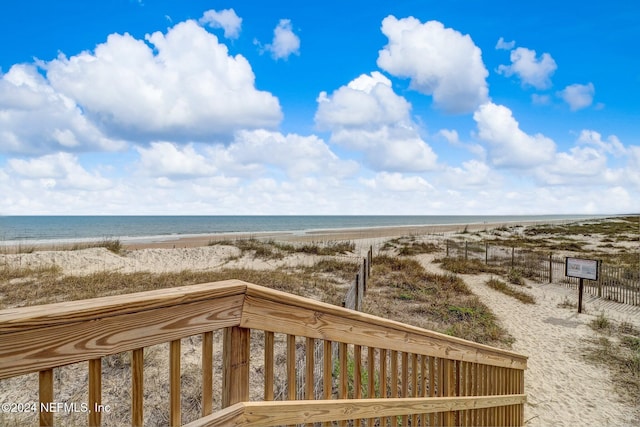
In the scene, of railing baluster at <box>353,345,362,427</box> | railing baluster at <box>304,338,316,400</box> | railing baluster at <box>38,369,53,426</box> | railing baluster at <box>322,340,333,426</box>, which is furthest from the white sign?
railing baluster at <box>38,369,53,426</box>

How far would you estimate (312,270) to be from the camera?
1482 cm

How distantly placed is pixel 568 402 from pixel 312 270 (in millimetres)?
10087

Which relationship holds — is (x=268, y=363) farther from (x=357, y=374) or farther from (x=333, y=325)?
(x=357, y=374)

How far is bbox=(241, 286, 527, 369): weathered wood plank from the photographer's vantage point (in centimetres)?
151

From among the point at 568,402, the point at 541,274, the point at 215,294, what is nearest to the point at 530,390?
the point at 568,402

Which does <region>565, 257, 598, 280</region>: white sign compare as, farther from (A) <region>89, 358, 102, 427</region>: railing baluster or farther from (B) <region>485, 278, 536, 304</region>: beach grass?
(A) <region>89, 358, 102, 427</region>: railing baluster

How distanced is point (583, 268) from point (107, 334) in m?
13.4

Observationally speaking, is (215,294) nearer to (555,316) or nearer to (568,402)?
(568,402)

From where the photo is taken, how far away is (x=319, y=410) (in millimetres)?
1830

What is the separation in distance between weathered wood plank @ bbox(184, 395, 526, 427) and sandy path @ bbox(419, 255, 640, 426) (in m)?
3.65

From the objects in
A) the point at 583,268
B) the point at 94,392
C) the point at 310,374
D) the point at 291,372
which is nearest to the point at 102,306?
the point at 94,392

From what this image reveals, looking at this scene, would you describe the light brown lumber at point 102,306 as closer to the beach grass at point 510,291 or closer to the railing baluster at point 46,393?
the railing baluster at point 46,393

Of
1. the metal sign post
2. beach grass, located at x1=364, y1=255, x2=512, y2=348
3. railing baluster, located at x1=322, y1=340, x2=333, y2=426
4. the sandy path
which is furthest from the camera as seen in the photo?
the metal sign post

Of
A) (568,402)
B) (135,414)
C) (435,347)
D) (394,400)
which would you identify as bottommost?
(568,402)
